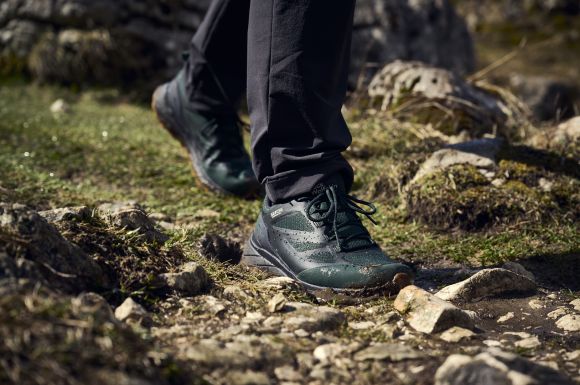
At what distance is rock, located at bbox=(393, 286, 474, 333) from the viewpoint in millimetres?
1986

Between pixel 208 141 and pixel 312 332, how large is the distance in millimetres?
1933

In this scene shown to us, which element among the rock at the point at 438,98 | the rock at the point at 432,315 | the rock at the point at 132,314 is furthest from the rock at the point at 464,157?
the rock at the point at 132,314

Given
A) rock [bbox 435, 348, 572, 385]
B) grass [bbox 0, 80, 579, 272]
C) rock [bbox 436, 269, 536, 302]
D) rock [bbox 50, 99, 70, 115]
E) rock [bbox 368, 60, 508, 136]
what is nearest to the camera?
rock [bbox 435, 348, 572, 385]

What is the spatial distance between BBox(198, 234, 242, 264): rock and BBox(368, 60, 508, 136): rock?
2.11m

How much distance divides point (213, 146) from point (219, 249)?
106 centimetres

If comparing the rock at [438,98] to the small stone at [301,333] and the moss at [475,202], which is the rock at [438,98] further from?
the small stone at [301,333]

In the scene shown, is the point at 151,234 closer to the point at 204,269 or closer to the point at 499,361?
the point at 204,269

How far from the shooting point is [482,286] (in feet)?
7.68

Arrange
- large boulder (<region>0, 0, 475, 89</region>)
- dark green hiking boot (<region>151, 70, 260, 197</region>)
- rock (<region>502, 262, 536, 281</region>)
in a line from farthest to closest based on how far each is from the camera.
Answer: large boulder (<region>0, 0, 475, 89</region>) → dark green hiking boot (<region>151, 70, 260, 197</region>) → rock (<region>502, 262, 536, 281</region>)

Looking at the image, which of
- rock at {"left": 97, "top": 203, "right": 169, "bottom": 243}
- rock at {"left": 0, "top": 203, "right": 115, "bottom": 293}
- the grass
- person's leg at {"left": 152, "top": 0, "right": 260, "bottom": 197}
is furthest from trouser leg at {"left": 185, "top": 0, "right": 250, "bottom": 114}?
rock at {"left": 0, "top": 203, "right": 115, "bottom": 293}

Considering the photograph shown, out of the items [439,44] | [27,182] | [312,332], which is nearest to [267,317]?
[312,332]

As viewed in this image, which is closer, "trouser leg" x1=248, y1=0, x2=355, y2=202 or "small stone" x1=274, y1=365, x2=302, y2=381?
"small stone" x1=274, y1=365, x2=302, y2=381

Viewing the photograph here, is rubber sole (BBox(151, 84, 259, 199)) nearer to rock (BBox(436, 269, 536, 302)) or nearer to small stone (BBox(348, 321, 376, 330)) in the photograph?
rock (BBox(436, 269, 536, 302))

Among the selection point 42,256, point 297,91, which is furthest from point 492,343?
point 42,256
